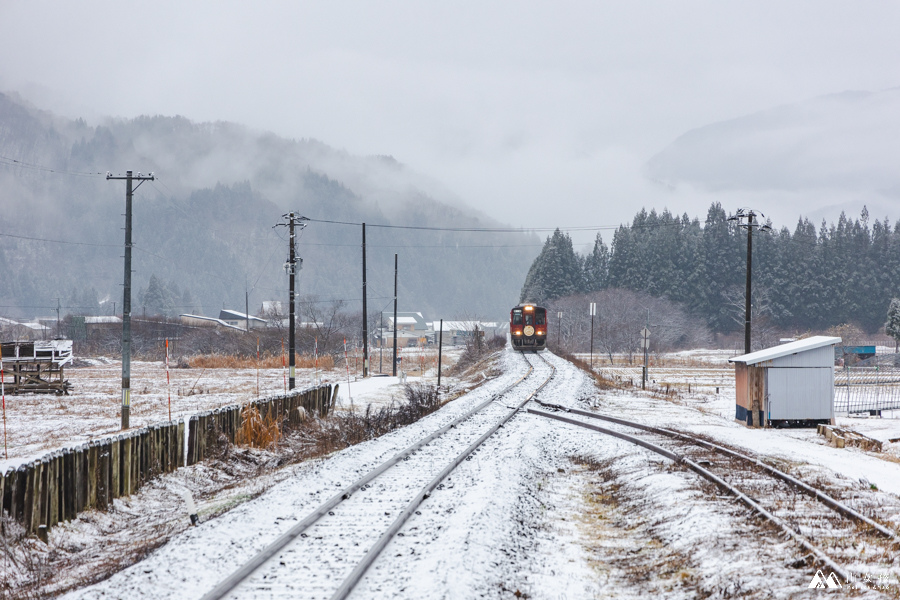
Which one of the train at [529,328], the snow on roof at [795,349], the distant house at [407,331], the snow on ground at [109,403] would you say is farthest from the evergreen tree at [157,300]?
the snow on roof at [795,349]

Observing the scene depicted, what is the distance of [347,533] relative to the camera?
7781 mm

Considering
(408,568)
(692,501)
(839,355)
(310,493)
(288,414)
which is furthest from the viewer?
(839,355)

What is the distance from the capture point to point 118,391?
30.6m

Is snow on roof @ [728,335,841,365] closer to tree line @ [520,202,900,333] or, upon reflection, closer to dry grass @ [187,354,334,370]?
dry grass @ [187,354,334,370]

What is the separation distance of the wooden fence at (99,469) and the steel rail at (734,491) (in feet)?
28.6

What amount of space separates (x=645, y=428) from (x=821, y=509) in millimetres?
7860

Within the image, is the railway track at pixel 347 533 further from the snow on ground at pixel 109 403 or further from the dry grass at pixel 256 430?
the snow on ground at pixel 109 403

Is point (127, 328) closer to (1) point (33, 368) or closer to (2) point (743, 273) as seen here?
(1) point (33, 368)

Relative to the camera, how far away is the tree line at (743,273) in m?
94.2

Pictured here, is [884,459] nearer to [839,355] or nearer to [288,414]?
[288,414]

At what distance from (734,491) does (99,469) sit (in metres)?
9.51

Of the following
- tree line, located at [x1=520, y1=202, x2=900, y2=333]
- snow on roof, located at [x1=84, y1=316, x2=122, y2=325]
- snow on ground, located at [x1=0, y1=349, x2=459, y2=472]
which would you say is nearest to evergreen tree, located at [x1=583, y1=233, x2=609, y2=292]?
tree line, located at [x1=520, y1=202, x2=900, y2=333]

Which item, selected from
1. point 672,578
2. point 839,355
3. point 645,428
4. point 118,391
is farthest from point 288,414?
point 839,355

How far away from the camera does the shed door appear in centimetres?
1973
